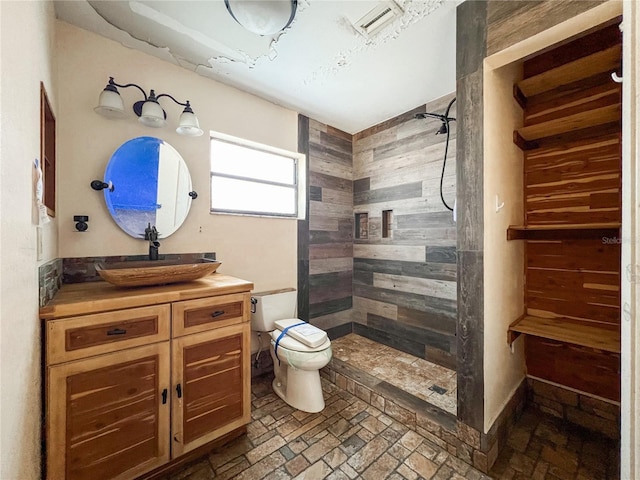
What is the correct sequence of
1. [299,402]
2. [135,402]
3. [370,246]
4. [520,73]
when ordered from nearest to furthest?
[135,402], [520,73], [299,402], [370,246]

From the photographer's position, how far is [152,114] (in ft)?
5.70

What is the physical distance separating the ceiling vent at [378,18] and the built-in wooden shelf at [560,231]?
4.82 ft

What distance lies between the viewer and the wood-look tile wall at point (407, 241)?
2.40 meters

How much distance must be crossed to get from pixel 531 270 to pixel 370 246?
1467mm

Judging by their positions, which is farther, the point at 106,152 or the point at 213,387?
the point at 106,152

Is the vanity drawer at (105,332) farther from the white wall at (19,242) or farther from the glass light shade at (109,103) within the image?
the glass light shade at (109,103)

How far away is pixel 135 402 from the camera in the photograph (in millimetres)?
1298

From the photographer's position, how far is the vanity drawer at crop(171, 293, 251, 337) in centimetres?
142

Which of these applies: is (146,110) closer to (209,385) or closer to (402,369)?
(209,385)

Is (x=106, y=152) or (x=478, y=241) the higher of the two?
(x=106, y=152)

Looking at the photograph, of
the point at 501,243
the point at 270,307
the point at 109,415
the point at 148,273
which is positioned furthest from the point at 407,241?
the point at 109,415

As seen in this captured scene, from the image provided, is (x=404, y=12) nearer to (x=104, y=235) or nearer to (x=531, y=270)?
(x=531, y=270)

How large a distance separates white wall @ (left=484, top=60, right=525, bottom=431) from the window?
5.70 ft

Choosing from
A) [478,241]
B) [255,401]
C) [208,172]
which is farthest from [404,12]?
[255,401]
